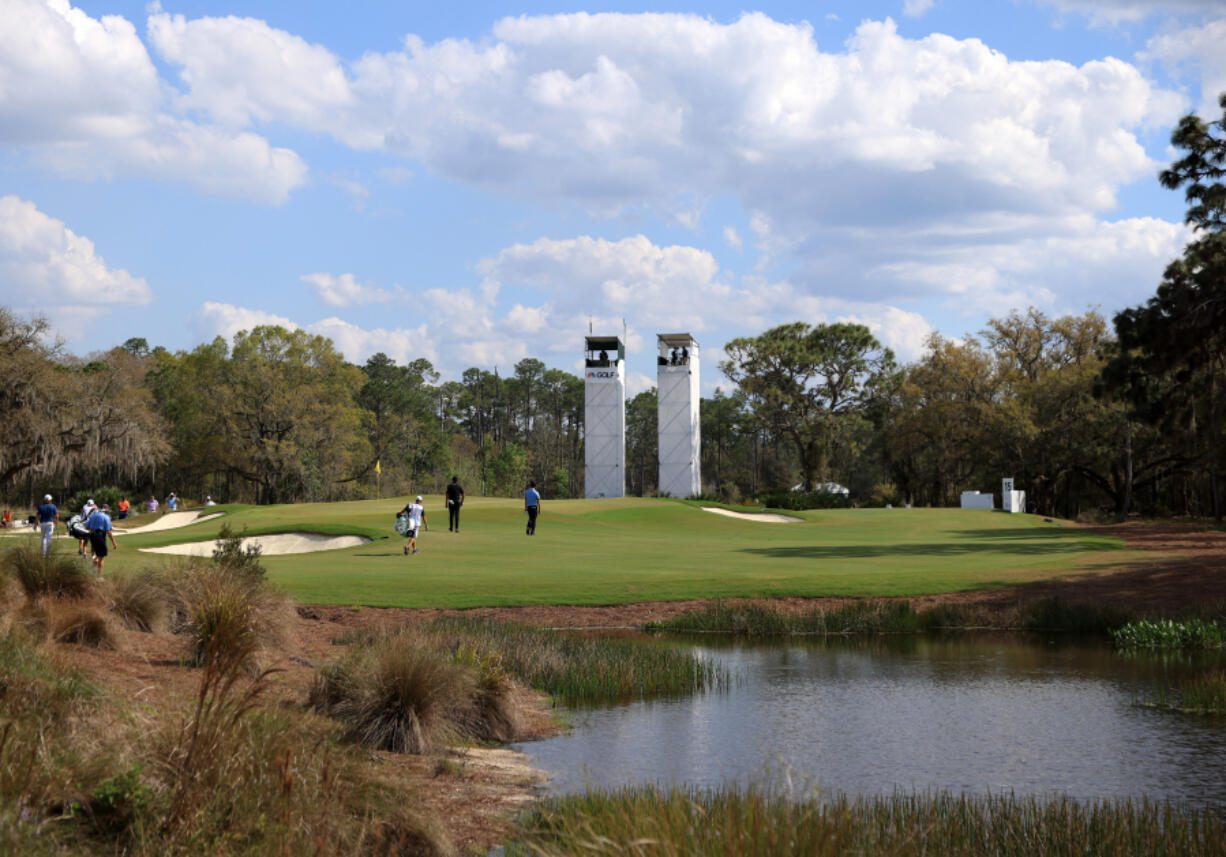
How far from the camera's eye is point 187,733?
22.5 ft

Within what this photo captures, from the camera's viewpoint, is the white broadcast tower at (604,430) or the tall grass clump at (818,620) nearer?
the tall grass clump at (818,620)

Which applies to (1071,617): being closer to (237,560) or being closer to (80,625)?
(237,560)

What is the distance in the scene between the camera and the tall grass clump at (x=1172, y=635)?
17453 mm

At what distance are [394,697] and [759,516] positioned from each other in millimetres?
43111

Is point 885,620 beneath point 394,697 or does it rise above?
beneath

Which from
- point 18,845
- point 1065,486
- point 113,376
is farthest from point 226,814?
point 1065,486

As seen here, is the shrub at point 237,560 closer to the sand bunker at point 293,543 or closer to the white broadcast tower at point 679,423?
the sand bunker at point 293,543

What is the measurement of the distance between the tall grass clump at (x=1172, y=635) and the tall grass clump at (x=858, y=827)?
1042 cm

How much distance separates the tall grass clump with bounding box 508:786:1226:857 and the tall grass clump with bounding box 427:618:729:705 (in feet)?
16.7

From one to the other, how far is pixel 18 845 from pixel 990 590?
20.5 metres

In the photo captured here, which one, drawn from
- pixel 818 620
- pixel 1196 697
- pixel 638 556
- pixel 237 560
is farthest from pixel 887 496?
pixel 237 560

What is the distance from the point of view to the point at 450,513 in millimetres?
34531

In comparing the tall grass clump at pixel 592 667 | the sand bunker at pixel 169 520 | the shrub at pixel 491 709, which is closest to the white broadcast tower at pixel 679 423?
the sand bunker at pixel 169 520

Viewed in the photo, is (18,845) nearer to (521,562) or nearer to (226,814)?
(226,814)
